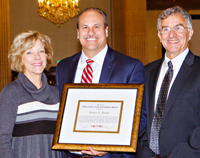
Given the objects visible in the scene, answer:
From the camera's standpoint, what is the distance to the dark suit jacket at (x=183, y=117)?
7.88 feet

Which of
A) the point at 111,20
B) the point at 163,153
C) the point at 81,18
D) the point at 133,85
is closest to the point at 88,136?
the point at 133,85

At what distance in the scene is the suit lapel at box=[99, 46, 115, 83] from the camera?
2.79m

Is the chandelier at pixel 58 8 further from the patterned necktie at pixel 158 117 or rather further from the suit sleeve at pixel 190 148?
the suit sleeve at pixel 190 148

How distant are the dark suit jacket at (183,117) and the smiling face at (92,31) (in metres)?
0.91

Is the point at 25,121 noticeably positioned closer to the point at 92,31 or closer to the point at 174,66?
the point at 92,31

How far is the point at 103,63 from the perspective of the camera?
289 cm

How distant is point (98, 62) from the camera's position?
2982mm

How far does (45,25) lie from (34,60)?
11305 mm

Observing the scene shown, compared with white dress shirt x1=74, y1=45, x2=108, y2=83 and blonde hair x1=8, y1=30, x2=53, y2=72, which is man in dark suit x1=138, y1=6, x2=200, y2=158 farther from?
blonde hair x1=8, y1=30, x2=53, y2=72

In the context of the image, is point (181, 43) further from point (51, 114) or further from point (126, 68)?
point (51, 114)

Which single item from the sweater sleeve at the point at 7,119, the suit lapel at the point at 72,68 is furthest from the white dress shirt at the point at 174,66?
the sweater sleeve at the point at 7,119

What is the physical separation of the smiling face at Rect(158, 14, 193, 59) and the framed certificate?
2.19 ft

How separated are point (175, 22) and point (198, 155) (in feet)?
4.32

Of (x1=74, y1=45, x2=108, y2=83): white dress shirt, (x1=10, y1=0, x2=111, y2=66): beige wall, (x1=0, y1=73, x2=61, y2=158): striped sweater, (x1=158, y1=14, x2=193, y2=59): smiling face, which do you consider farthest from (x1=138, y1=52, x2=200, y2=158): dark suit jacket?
(x1=10, y1=0, x2=111, y2=66): beige wall
